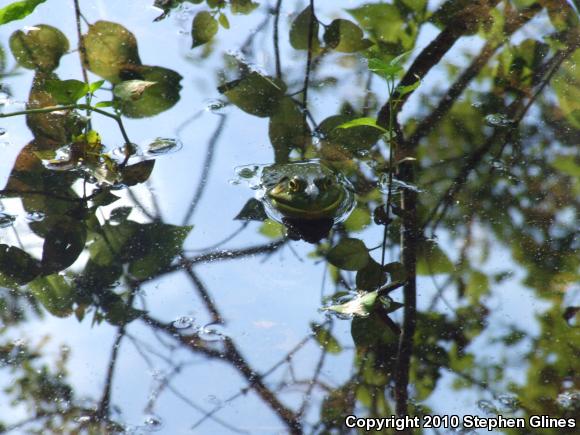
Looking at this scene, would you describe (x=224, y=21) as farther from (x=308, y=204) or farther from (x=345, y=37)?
(x=308, y=204)

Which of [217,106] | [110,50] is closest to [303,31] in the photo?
[217,106]

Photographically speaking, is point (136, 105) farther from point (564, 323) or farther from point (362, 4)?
point (564, 323)

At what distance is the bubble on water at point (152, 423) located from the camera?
0.92 meters

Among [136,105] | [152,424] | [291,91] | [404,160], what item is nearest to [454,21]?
[291,91]

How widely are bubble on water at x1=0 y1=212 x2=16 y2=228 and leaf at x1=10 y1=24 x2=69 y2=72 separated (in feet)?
1.61

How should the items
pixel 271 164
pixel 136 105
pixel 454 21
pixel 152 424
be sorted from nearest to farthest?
pixel 152 424, pixel 271 164, pixel 136 105, pixel 454 21

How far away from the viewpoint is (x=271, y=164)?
4.34 ft

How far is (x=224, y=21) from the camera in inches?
68.6

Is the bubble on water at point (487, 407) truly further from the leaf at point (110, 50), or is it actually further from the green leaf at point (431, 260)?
the leaf at point (110, 50)

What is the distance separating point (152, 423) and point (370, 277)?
401 millimetres

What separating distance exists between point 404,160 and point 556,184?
0.92ft

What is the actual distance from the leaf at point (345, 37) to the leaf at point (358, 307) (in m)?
0.79

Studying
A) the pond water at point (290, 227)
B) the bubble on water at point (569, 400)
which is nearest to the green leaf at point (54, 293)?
the pond water at point (290, 227)

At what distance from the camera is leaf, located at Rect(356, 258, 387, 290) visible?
1091 mm
